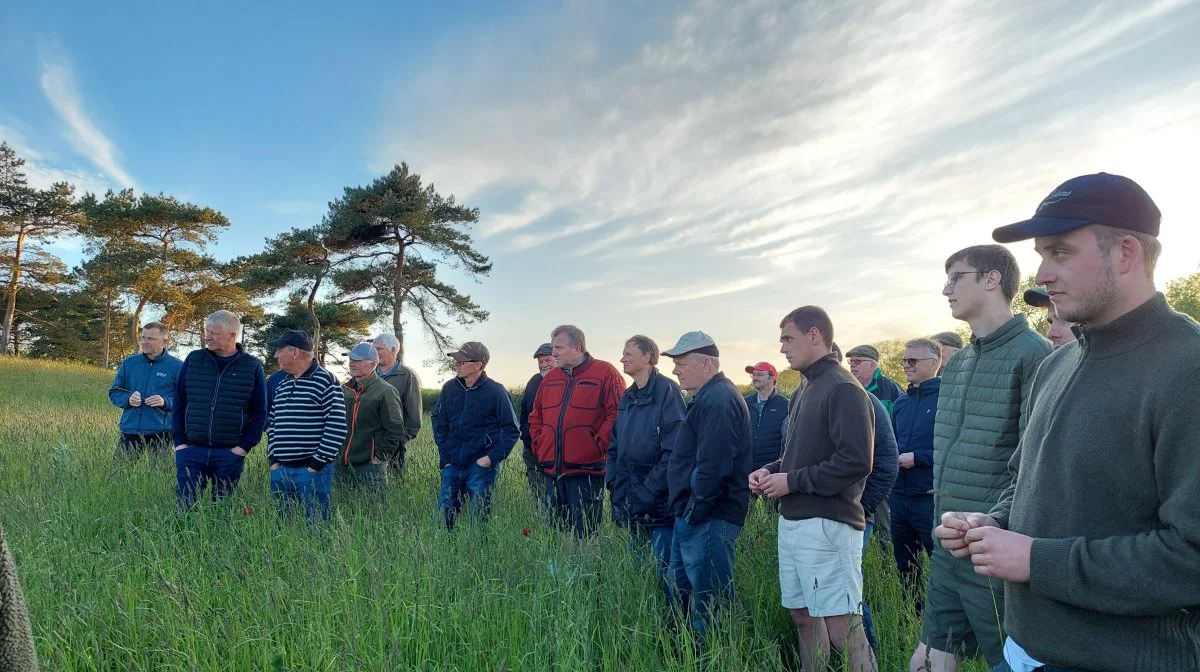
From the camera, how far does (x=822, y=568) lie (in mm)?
3596

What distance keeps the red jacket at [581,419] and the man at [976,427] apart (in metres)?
2.89

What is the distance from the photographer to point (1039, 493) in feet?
6.05

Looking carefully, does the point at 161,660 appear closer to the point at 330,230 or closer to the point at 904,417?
the point at 904,417

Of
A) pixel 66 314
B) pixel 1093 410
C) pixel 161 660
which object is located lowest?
pixel 161 660

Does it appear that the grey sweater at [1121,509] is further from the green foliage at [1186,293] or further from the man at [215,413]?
the green foliage at [1186,293]

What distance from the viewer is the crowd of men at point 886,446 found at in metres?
1.66

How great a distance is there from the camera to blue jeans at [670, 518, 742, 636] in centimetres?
405

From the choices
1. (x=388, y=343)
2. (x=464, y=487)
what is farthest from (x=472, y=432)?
(x=388, y=343)

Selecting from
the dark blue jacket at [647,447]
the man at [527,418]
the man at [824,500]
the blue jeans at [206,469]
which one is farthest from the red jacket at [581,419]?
the blue jeans at [206,469]

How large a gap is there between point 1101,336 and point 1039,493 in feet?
1.44

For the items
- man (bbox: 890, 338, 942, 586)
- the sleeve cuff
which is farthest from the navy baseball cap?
man (bbox: 890, 338, 942, 586)

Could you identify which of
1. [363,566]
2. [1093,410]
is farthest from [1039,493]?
[363,566]

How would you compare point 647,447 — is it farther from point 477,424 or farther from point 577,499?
point 477,424

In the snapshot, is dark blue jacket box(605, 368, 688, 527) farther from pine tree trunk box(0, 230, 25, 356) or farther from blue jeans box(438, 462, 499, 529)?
pine tree trunk box(0, 230, 25, 356)
